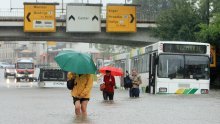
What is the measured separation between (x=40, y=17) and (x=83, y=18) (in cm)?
369

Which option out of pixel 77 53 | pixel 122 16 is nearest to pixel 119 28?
pixel 122 16

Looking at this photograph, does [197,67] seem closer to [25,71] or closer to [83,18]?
[83,18]

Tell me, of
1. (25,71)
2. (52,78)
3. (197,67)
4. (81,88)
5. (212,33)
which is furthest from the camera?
(25,71)

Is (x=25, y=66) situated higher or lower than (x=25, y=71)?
higher

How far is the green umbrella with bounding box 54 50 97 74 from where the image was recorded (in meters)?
17.4

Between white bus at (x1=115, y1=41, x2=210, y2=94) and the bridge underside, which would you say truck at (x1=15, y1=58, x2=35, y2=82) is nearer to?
the bridge underside

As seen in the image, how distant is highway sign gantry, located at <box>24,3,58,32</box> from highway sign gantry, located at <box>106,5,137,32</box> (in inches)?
189

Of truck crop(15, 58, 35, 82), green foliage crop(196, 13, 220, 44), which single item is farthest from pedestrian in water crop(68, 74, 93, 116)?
truck crop(15, 58, 35, 82)

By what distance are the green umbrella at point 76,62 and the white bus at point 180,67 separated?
1609 cm

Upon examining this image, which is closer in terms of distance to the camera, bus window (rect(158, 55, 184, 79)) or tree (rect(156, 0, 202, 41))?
bus window (rect(158, 55, 184, 79))

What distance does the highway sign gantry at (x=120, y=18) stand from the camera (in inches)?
2327

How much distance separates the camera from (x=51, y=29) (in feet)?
193

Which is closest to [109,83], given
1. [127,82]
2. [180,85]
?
[127,82]

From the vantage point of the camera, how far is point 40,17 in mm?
58844
